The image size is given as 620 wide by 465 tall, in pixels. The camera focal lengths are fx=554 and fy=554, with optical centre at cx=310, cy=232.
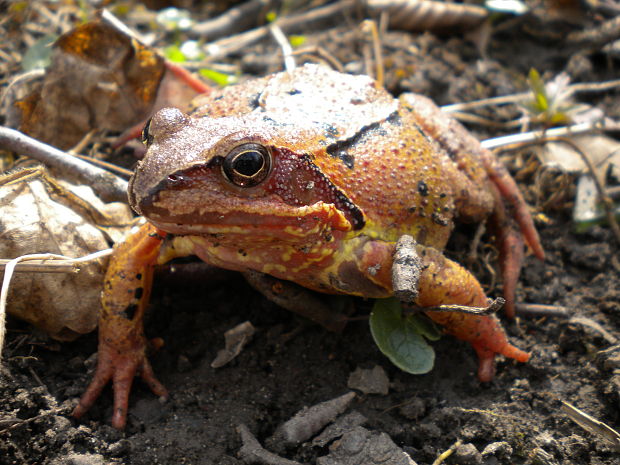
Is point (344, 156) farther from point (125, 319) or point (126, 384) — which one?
point (126, 384)

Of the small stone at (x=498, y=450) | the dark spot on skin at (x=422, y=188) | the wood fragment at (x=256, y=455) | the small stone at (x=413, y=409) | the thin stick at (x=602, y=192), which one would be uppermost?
the dark spot on skin at (x=422, y=188)

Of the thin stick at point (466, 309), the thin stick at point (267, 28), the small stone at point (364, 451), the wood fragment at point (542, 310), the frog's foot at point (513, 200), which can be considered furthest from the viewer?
the thin stick at point (267, 28)

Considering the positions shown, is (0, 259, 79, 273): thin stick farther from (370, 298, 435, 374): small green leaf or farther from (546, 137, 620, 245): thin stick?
(546, 137, 620, 245): thin stick

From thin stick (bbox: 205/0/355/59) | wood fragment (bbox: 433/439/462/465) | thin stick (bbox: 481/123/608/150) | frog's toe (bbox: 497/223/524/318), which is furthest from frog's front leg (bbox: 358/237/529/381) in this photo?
thin stick (bbox: 205/0/355/59)

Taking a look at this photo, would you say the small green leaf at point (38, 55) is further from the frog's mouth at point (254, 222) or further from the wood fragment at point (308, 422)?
the wood fragment at point (308, 422)

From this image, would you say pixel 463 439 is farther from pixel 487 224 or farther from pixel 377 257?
pixel 487 224

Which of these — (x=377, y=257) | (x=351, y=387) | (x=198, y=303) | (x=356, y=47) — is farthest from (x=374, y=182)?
(x=356, y=47)

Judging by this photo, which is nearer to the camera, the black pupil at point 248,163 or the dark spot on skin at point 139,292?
the black pupil at point 248,163

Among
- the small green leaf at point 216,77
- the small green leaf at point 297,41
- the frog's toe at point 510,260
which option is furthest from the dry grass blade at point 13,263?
the small green leaf at point 297,41

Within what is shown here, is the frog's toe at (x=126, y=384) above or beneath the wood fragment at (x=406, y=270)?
beneath
